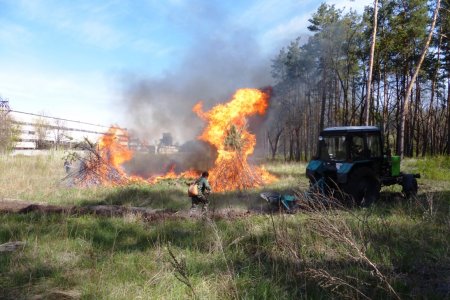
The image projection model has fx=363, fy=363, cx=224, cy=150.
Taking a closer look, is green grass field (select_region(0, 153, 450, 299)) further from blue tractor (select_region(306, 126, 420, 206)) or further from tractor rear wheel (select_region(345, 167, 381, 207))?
blue tractor (select_region(306, 126, 420, 206))

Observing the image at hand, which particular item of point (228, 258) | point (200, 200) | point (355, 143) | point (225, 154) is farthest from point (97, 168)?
point (228, 258)

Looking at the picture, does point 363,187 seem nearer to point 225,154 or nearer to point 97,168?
point 225,154

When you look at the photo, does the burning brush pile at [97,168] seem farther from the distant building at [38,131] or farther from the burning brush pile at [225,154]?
the distant building at [38,131]

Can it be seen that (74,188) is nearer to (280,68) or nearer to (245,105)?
(245,105)

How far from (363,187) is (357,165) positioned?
67 cm

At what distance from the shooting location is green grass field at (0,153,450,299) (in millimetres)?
4008

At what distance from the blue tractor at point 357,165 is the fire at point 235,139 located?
4.98m

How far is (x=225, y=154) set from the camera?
15984 mm

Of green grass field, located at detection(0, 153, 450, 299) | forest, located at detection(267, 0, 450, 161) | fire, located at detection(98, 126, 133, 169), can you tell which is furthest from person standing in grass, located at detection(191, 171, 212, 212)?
forest, located at detection(267, 0, 450, 161)

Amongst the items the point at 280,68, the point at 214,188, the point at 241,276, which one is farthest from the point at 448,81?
the point at 241,276

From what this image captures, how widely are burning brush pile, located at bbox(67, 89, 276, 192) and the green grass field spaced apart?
7451 mm

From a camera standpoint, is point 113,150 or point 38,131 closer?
point 113,150

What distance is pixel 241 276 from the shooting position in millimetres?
4727

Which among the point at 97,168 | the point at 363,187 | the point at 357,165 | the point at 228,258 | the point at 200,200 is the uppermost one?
the point at 357,165
